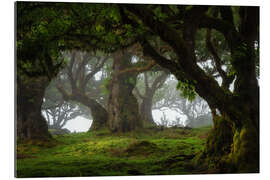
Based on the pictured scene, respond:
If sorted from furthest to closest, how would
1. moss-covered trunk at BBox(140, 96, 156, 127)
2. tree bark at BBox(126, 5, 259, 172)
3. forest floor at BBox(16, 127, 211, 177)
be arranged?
1. moss-covered trunk at BBox(140, 96, 156, 127)
2. forest floor at BBox(16, 127, 211, 177)
3. tree bark at BBox(126, 5, 259, 172)

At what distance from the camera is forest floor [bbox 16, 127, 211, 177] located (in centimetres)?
652

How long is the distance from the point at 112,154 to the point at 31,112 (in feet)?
7.52

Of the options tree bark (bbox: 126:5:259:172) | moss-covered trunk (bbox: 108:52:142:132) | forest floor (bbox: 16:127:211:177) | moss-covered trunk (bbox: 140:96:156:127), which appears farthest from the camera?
moss-covered trunk (bbox: 108:52:142:132)

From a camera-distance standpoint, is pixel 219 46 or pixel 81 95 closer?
pixel 219 46

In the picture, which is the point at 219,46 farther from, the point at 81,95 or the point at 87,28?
the point at 81,95

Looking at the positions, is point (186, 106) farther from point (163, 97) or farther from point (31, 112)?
point (31, 112)

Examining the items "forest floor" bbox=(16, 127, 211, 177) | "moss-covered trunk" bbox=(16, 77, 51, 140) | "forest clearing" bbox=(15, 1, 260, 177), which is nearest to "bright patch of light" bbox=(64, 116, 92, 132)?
"forest clearing" bbox=(15, 1, 260, 177)

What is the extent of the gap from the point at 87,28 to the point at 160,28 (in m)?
1.77

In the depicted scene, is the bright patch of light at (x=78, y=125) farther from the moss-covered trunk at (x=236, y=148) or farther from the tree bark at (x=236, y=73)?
the moss-covered trunk at (x=236, y=148)

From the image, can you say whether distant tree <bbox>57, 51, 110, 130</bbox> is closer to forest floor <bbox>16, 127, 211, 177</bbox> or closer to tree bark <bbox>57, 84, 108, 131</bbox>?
tree bark <bbox>57, 84, 108, 131</bbox>

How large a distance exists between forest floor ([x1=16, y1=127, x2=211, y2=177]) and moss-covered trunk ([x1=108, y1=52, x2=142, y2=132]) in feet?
6.14

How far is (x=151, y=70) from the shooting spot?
9.23 meters
